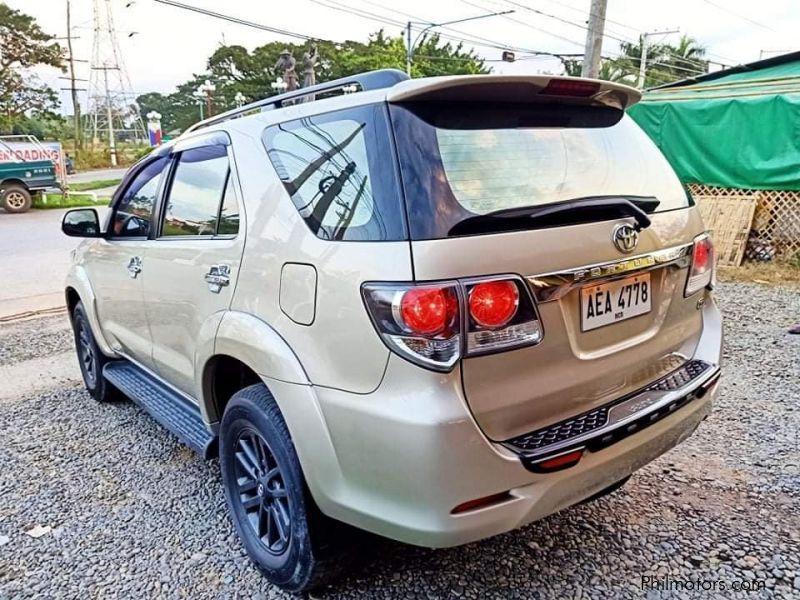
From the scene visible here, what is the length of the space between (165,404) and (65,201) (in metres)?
19.4

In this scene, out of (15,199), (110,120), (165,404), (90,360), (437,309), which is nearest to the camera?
(437,309)

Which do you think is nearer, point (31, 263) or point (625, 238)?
point (625, 238)

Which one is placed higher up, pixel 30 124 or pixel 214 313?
pixel 30 124

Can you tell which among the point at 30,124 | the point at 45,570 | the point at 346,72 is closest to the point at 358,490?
the point at 45,570

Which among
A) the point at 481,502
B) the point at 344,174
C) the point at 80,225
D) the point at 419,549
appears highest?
the point at 344,174

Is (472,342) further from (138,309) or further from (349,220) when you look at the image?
(138,309)

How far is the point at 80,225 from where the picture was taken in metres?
3.52

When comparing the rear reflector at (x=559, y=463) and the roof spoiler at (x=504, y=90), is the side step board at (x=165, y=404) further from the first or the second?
the roof spoiler at (x=504, y=90)

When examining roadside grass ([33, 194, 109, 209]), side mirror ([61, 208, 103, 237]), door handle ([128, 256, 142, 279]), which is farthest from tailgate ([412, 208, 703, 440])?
roadside grass ([33, 194, 109, 209])

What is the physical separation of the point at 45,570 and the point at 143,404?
3.11ft

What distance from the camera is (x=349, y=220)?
5.87 ft

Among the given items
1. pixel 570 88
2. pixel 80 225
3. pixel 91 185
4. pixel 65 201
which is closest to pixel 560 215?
pixel 570 88

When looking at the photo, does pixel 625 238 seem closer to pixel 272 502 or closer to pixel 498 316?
pixel 498 316

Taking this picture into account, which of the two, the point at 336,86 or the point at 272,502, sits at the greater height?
the point at 336,86
